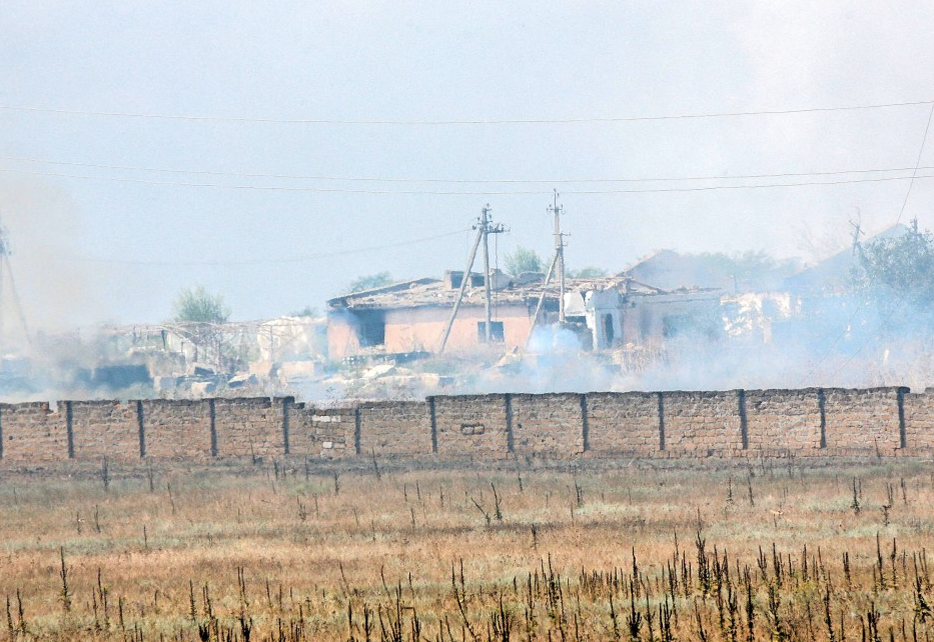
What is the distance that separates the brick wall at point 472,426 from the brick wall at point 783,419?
4.74 m

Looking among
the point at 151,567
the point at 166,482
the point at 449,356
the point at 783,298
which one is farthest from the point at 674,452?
the point at 783,298

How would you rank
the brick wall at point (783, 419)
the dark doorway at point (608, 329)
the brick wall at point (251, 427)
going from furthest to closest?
the dark doorway at point (608, 329)
the brick wall at point (251, 427)
the brick wall at point (783, 419)

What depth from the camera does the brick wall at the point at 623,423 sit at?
23.1m

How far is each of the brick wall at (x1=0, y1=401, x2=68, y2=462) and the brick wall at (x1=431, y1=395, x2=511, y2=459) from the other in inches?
329

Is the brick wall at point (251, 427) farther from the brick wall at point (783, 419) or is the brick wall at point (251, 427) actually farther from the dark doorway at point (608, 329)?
the dark doorway at point (608, 329)

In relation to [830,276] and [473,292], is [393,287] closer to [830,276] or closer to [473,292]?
[473,292]

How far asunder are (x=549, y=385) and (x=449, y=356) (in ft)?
28.7

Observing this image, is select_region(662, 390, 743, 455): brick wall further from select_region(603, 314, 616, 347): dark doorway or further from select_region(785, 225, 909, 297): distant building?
select_region(785, 225, 909, 297): distant building

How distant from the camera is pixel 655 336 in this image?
54750mm

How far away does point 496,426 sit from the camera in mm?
23875

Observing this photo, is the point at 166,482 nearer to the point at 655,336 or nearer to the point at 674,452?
the point at 674,452

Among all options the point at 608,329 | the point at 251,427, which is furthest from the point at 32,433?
the point at 608,329

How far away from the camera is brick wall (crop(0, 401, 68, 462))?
26062 mm

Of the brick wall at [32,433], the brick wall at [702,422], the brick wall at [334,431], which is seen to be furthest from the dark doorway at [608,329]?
the brick wall at [32,433]
